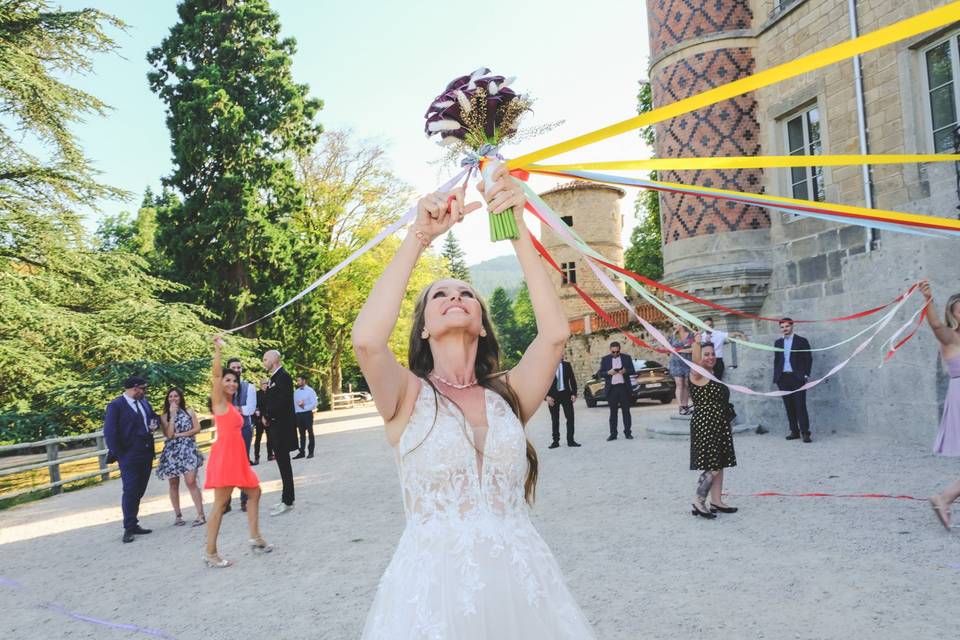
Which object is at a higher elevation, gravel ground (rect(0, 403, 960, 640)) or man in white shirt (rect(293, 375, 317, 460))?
man in white shirt (rect(293, 375, 317, 460))

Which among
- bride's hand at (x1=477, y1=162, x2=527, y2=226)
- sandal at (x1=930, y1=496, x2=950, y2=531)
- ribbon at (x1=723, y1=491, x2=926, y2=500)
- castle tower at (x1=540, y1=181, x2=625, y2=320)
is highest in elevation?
castle tower at (x1=540, y1=181, x2=625, y2=320)

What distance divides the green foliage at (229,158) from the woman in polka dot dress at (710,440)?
20179 millimetres

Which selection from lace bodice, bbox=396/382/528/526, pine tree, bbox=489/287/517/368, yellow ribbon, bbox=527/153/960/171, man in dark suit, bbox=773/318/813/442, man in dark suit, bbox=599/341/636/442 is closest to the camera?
lace bodice, bbox=396/382/528/526

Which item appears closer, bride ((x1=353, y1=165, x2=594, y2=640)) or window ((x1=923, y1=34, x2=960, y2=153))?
bride ((x1=353, y1=165, x2=594, y2=640))

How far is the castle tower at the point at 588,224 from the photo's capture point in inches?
1644

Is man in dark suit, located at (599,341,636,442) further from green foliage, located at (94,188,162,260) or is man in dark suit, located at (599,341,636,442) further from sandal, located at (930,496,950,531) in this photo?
green foliage, located at (94,188,162,260)

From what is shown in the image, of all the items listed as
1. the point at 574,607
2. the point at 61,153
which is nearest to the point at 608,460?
the point at 574,607

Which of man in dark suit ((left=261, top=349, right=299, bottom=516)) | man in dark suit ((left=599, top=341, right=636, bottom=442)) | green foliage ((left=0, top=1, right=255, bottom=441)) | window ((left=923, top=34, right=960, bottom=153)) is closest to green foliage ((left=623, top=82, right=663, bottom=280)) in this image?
man in dark suit ((left=599, top=341, right=636, bottom=442))

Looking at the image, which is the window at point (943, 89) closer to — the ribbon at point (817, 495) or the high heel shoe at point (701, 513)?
the ribbon at point (817, 495)

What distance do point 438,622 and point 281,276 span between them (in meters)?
24.3

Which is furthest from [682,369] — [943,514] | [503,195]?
[503,195]

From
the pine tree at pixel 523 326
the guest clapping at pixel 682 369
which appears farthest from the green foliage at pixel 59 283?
the pine tree at pixel 523 326

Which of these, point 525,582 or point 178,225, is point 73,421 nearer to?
point 178,225

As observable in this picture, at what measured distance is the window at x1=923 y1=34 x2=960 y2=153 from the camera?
31.0 feet
